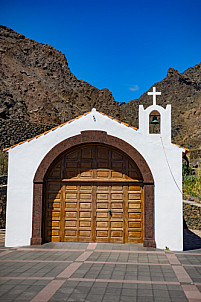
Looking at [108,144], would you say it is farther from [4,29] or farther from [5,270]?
[4,29]

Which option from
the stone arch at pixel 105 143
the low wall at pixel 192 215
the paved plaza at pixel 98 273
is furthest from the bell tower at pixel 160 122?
the low wall at pixel 192 215

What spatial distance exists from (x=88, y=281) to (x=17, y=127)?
21280mm

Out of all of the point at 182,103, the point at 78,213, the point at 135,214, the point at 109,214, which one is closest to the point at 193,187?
the point at 135,214

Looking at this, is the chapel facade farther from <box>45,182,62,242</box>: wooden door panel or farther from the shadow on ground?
the shadow on ground

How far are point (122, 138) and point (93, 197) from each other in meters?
2.48

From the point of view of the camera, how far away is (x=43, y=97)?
135 ft

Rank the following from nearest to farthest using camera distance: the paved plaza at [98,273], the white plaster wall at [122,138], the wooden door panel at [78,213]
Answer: the paved plaza at [98,273]
the white plaster wall at [122,138]
the wooden door panel at [78,213]

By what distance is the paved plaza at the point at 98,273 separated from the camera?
6012mm

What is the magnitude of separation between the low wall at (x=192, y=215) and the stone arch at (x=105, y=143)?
604cm

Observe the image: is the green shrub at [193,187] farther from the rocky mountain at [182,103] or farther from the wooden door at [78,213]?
the rocky mountain at [182,103]

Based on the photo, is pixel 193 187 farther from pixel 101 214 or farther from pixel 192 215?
pixel 101 214

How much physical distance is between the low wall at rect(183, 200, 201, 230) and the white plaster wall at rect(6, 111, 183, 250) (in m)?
5.75

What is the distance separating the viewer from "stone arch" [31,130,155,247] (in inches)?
406

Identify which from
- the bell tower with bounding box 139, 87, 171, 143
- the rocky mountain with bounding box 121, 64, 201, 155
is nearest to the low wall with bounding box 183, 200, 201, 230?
the bell tower with bounding box 139, 87, 171, 143
